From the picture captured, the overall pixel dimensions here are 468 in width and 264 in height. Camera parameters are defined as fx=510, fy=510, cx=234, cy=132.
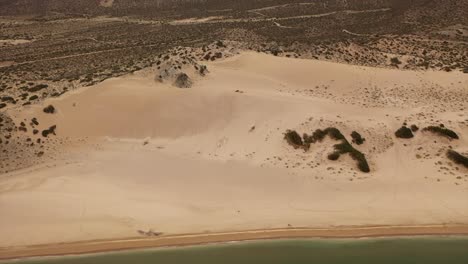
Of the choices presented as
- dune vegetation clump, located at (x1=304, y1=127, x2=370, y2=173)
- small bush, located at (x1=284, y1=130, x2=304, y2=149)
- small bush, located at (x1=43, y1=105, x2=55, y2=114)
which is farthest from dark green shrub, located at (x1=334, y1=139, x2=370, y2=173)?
small bush, located at (x1=43, y1=105, x2=55, y2=114)

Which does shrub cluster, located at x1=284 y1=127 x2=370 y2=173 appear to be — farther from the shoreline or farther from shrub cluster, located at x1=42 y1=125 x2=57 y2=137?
shrub cluster, located at x1=42 y1=125 x2=57 y2=137

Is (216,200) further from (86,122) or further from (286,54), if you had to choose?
(286,54)

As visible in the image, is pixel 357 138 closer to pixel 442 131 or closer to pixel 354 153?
pixel 354 153

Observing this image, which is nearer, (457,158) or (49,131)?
(457,158)

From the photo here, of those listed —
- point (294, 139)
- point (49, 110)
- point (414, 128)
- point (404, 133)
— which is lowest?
point (294, 139)

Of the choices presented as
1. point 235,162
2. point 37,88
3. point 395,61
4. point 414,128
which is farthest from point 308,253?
point 395,61

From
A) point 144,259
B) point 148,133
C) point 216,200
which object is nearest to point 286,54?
point 148,133

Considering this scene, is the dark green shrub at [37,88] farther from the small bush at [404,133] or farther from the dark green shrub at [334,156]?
the small bush at [404,133]
